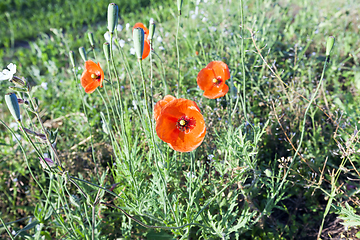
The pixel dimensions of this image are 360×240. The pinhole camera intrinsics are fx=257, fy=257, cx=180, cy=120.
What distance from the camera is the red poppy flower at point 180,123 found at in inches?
44.6

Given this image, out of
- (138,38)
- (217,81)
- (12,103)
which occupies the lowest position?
(217,81)

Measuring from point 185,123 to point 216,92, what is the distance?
A: 282 mm

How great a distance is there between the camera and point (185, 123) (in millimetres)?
1243

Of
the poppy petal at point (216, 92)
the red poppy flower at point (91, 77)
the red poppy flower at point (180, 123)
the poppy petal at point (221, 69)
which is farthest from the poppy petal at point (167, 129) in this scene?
the red poppy flower at point (91, 77)

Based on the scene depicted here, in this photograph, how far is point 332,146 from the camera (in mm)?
1974

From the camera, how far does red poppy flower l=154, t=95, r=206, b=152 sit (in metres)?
1.13

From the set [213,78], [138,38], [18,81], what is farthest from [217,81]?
[18,81]

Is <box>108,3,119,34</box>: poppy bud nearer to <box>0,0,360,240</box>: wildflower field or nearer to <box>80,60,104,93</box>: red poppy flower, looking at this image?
<box>0,0,360,240</box>: wildflower field

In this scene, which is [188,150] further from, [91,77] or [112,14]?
[91,77]

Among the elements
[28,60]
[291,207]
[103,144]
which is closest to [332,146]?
[291,207]

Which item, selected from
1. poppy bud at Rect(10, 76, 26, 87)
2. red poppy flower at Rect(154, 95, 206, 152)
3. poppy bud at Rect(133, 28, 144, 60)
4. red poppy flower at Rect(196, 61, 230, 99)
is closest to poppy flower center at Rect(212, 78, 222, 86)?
red poppy flower at Rect(196, 61, 230, 99)

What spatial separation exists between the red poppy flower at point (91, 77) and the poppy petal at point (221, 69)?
24.8 inches

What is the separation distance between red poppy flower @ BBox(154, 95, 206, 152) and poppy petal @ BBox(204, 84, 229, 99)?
0.20 m

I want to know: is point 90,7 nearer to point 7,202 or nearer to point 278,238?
point 7,202
